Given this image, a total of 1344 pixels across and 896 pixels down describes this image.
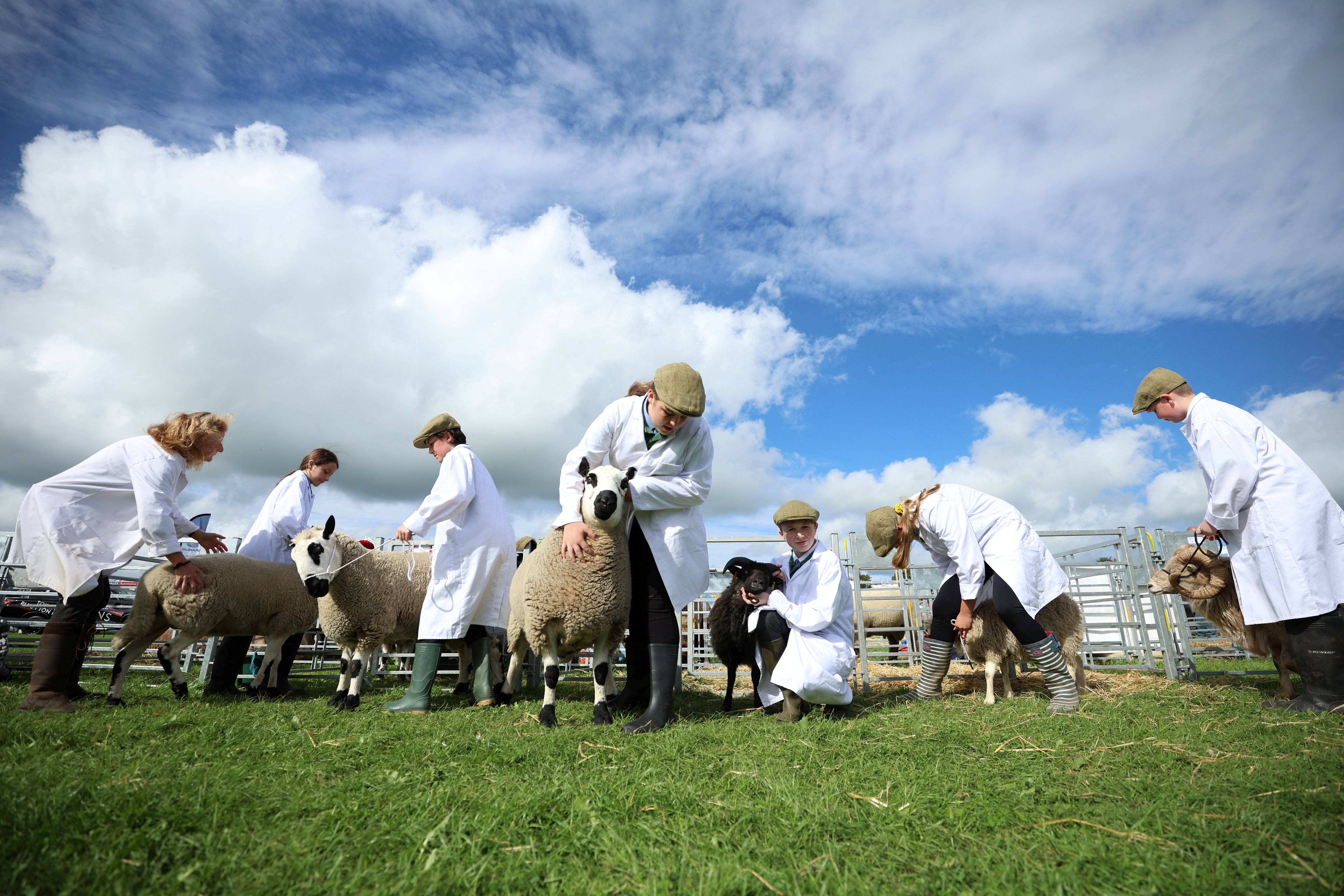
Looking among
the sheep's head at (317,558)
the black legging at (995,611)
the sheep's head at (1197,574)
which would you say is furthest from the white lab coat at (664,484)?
the sheep's head at (1197,574)

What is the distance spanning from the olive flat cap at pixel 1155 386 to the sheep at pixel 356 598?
589 cm

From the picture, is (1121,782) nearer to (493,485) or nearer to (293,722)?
(293,722)

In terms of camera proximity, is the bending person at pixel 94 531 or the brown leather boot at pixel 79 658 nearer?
the bending person at pixel 94 531

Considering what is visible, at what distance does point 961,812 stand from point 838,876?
0.76 metres

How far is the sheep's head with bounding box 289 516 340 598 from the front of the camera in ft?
16.5

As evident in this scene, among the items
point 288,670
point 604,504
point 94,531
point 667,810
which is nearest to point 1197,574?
point 604,504

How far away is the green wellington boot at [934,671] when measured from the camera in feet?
18.4

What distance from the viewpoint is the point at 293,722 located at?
3807 millimetres

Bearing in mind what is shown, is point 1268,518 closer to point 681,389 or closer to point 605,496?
point 681,389

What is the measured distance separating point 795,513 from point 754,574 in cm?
70

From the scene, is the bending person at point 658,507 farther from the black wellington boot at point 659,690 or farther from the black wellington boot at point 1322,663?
the black wellington boot at point 1322,663

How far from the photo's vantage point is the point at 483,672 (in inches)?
209

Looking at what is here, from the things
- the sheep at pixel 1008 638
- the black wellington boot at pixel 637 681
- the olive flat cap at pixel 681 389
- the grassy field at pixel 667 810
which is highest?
the olive flat cap at pixel 681 389

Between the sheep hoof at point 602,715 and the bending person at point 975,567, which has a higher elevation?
the bending person at point 975,567
